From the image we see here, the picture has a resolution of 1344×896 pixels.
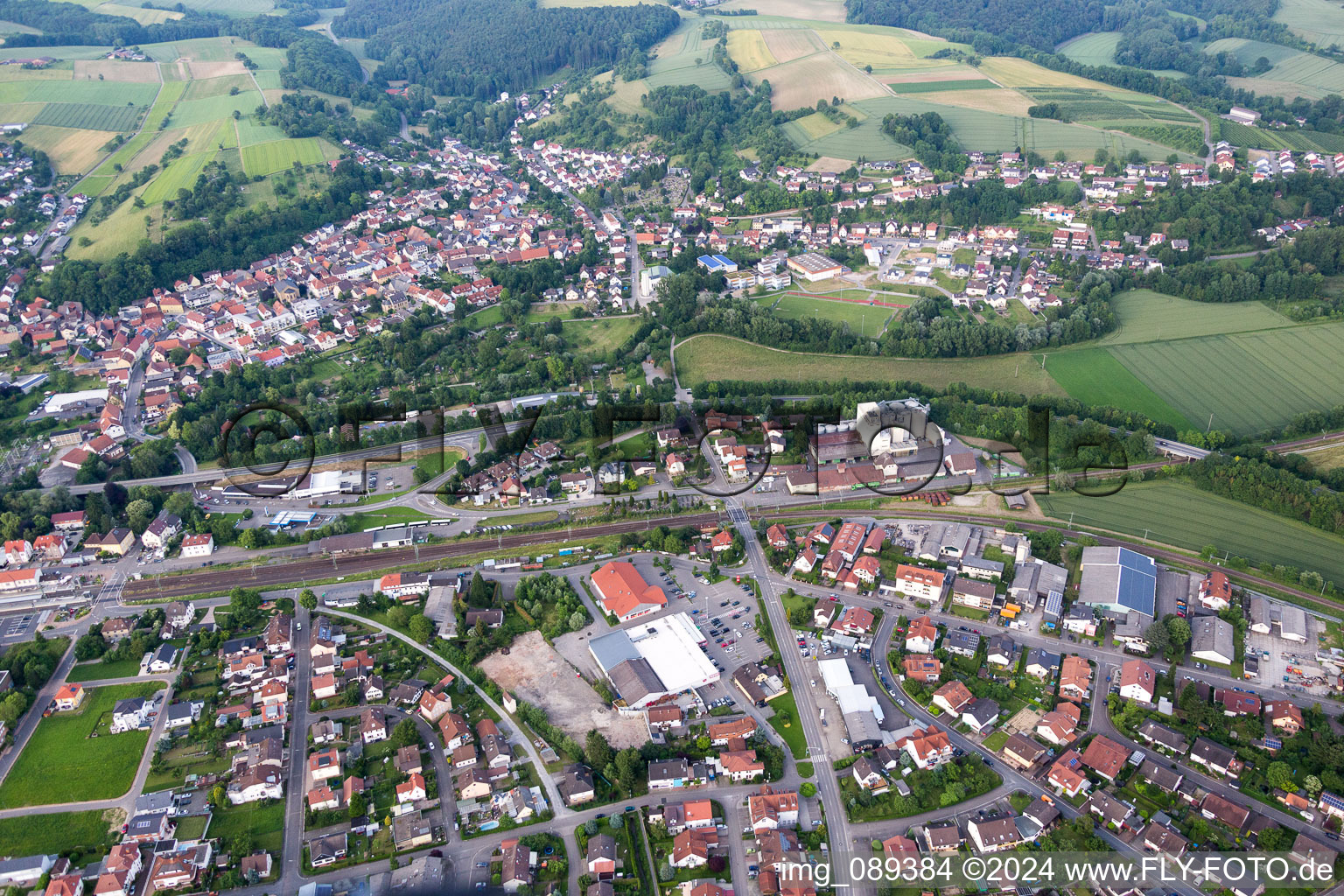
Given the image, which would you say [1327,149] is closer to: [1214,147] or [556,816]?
[1214,147]

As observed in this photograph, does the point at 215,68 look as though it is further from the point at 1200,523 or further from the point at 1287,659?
the point at 1287,659

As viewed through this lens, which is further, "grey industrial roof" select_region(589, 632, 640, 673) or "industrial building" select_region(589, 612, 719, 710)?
"grey industrial roof" select_region(589, 632, 640, 673)

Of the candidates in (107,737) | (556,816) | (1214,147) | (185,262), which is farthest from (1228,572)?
(185,262)

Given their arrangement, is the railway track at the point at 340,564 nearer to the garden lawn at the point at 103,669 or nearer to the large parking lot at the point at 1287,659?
the garden lawn at the point at 103,669

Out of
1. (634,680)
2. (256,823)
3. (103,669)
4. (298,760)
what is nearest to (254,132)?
(103,669)

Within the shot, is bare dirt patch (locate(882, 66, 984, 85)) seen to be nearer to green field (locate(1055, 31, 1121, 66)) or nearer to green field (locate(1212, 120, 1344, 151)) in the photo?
green field (locate(1055, 31, 1121, 66))

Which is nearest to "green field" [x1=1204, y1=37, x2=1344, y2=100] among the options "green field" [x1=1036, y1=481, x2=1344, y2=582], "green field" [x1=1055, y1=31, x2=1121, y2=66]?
"green field" [x1=1055, y1=31, x2=1121, y2=66]

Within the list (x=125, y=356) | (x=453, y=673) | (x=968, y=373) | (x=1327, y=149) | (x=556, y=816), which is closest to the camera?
(x=556, y=816)

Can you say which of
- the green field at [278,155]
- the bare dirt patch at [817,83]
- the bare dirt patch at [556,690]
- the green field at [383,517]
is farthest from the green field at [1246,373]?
the green field at [278,155]

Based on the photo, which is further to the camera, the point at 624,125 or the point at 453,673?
the point at 624,125
